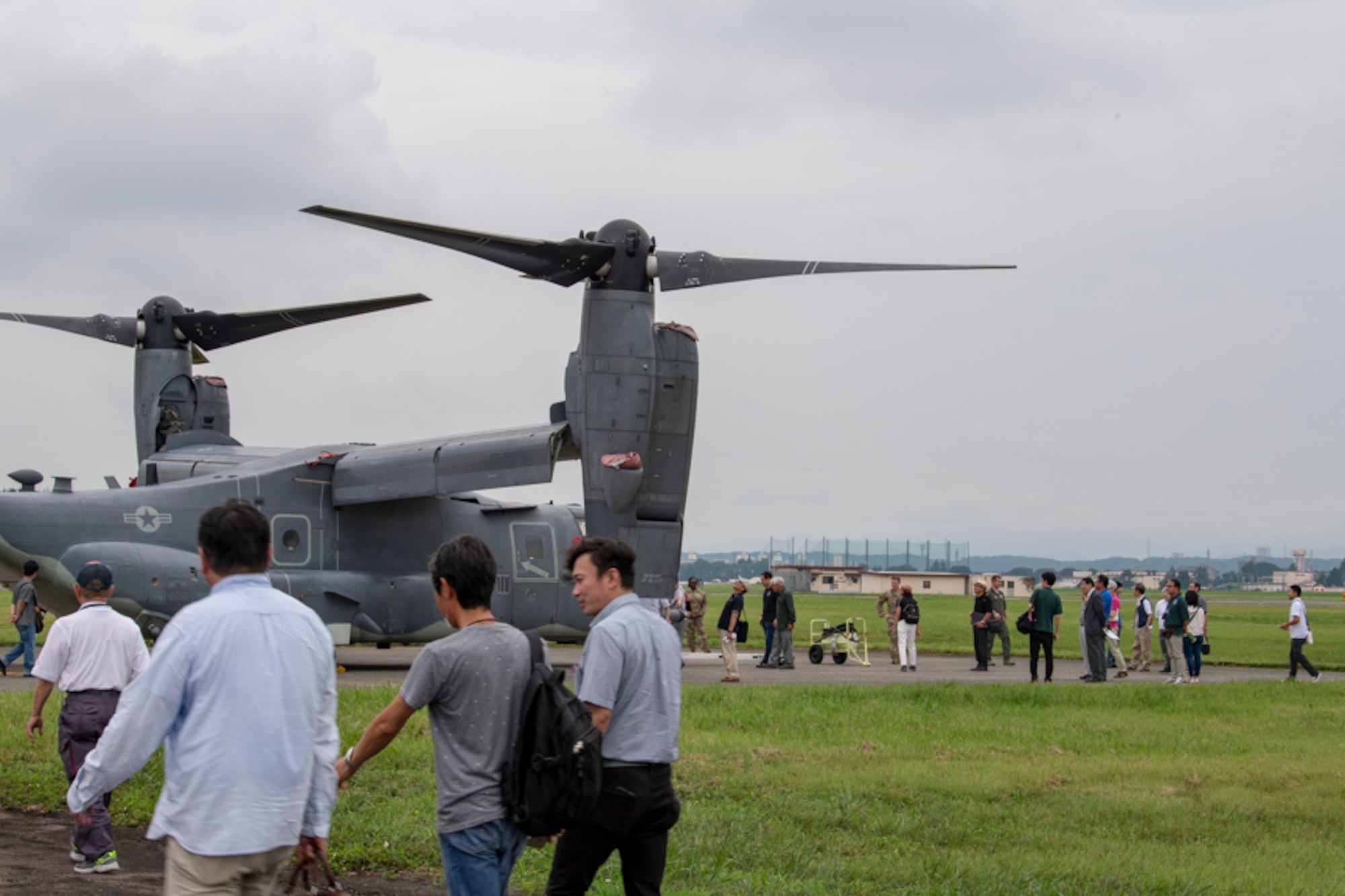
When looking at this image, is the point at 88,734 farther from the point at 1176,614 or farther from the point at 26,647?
the point at 1176,614

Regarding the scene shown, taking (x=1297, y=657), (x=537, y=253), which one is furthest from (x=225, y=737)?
(x=1297, y=657)

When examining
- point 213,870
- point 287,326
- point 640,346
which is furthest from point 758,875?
point 287,326

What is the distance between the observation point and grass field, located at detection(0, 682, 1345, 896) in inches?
331

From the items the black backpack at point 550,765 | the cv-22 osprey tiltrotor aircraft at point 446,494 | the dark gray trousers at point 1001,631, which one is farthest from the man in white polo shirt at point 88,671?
the dark gray trousers at point 1001,631

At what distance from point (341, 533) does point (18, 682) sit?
5416mm

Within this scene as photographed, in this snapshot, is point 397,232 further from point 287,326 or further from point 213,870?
point 213,870

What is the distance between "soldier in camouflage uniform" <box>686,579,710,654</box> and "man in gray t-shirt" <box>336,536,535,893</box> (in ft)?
71.1

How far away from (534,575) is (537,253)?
686 cm

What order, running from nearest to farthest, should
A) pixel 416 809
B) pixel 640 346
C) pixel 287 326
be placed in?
pixel 416 809 < pixel 640 346 < pixel 287 326

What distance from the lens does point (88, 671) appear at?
824 cm

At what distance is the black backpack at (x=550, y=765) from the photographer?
4.99 metres

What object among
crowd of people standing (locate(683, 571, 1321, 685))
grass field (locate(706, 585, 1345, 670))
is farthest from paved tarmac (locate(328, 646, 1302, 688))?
grass field (locate(706, 585, 1345, 670))

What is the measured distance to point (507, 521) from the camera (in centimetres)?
2428

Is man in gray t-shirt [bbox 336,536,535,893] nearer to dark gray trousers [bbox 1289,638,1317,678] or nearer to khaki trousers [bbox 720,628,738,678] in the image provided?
khaki trousers [bbox 720,628,738,678]
